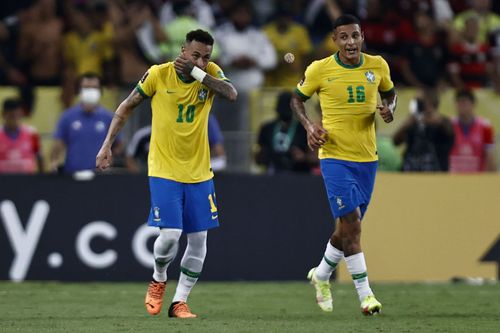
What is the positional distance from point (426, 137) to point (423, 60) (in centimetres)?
285

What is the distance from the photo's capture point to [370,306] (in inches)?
471

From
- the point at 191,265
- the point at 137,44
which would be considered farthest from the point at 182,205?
the point at 137,44

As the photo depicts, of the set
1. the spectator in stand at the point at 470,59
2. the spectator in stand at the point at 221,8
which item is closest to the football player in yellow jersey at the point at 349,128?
the spectator in stand at the point at 221,8

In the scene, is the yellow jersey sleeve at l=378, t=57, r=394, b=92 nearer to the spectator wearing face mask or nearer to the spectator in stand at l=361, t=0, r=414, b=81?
the spectator wearing face mask

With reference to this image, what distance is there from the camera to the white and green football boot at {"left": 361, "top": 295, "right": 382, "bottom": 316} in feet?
39.2

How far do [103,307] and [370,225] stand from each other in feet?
14.8

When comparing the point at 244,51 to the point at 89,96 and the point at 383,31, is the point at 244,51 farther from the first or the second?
the point at 89,96

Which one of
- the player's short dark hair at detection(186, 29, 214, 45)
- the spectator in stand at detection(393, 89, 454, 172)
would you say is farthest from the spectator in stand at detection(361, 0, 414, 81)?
the player's short dark hair at detection(186, 29, 214, 45)

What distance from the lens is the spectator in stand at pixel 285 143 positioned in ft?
57.0

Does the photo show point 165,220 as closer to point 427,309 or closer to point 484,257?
point 427,309

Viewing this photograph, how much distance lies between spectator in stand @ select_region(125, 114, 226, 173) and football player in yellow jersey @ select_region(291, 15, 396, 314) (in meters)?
4.49

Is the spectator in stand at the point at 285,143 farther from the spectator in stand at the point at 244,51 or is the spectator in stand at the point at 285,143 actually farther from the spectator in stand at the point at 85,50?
the spectator in stand at the point at 85,50

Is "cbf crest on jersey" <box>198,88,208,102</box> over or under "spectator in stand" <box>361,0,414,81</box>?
over

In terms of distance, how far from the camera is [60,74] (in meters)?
19.2
